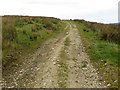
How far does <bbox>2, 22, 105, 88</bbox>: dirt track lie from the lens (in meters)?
9.91

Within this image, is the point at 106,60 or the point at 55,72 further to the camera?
the point at 106,60

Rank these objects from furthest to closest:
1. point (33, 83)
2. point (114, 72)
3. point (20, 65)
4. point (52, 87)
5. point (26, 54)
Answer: point (26, 54), point (20, 65), point (114, 72), point (33, 83), point (52, 87)

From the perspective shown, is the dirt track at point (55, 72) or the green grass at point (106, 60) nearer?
the dirt track at point (55, 72)

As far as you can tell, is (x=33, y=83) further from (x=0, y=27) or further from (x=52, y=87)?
(x=0, y=27)

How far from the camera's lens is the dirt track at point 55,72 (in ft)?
32.5

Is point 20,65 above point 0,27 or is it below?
below

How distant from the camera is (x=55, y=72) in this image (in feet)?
36.4

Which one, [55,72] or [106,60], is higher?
[106,60]

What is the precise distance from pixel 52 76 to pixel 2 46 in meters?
6.69

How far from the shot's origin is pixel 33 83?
32.9 ft

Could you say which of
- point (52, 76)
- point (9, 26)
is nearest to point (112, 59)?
point (52, 76)

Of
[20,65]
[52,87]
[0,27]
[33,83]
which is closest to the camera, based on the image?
[52,87]

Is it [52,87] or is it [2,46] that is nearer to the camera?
[52,87]

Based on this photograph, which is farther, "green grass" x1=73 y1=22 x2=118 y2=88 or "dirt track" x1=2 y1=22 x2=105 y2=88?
"green grass" x1=73 y1=22 x2=118 y2=88
